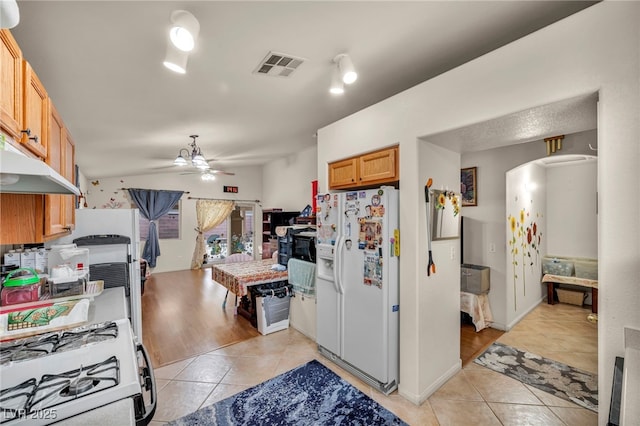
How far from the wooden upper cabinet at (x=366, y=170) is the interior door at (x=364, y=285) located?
186 millimetres

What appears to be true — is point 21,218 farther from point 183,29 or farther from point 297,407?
point 297,407

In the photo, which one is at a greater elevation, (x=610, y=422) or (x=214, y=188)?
(x=214, y=188)

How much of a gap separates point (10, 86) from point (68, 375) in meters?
1.16

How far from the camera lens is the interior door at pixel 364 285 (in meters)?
2.34

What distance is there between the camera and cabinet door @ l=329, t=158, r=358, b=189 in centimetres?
275

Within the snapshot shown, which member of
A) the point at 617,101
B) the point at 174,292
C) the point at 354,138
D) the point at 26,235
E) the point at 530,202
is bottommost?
the point at 174,292

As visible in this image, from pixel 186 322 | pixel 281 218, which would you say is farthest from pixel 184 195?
pixel 186 322

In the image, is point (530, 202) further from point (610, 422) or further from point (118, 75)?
point (118, 75)

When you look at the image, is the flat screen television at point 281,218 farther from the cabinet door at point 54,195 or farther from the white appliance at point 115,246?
the cabinet door at point 54,195

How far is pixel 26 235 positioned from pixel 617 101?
9.93 feet

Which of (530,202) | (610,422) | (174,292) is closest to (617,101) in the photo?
(610,422)

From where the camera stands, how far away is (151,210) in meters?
6.95

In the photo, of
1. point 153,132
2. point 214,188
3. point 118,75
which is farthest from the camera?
point 214,188

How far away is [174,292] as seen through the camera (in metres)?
5.48
